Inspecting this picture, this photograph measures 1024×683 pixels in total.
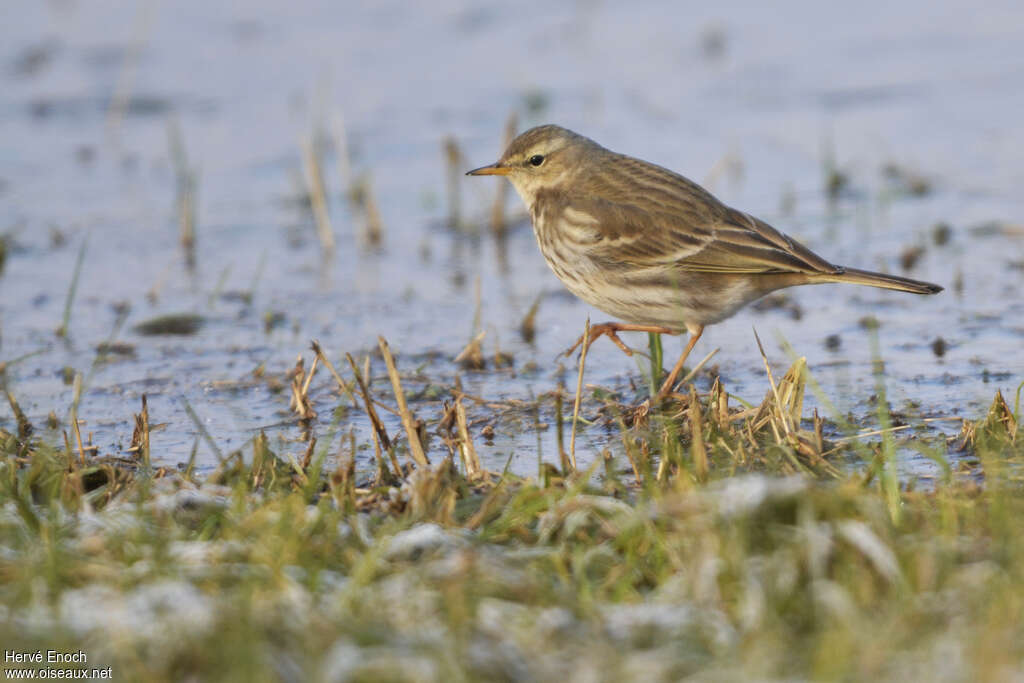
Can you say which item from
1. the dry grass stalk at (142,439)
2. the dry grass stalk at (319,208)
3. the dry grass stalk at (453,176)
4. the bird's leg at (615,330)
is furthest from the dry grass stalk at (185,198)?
the dry grass stalk at (142,439)

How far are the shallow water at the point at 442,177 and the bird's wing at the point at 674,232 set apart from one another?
2.09ft

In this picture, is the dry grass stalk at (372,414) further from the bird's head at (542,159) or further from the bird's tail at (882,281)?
the bird's head at (542,159)

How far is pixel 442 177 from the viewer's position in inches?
444

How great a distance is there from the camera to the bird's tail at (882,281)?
6.19m

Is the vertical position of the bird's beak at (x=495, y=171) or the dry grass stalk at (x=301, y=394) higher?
the bird's beak at (x=495, y=171)

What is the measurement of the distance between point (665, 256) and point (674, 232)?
0.49 ft

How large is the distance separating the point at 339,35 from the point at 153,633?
12.0 meters

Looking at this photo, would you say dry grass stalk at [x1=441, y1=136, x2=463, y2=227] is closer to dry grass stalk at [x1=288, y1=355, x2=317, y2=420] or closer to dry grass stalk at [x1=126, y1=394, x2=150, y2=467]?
dry grass stalk at [x1=288, y1=355, x2=317, y2=420]

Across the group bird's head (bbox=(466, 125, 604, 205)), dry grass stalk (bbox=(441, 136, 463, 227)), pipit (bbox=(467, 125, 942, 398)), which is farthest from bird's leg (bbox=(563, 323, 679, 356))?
dry grass stalk (bbox=(441, 136, 463, 227))

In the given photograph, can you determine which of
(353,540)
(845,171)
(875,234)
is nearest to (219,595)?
(353,540)

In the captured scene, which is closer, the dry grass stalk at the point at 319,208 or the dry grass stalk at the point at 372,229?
the dry grass stalk at the point at 319,208

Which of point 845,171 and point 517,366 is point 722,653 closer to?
point 517,366

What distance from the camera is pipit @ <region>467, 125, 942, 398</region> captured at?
6484 mm

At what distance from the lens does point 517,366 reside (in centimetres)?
717
